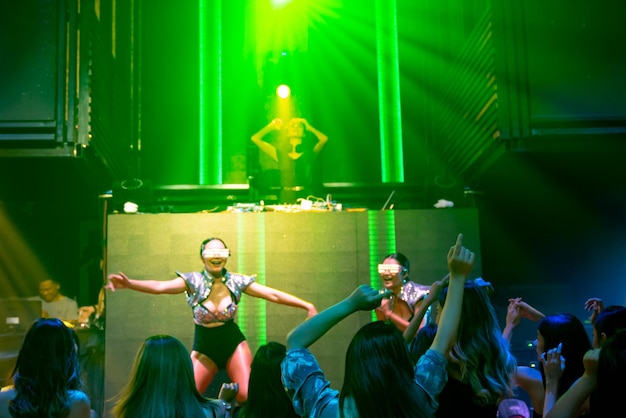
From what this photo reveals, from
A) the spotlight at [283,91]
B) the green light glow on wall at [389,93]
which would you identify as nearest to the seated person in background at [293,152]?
the spotlight at [283,91]

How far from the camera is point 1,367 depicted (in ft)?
23.4

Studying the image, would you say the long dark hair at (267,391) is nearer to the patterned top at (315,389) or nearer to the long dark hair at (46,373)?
the long dark hair at (46,373)

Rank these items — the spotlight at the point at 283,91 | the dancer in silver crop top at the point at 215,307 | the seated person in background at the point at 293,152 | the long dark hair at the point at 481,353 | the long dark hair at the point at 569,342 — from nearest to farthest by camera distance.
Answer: the long dark hair at the point at 481,353
the long dark hair at the point at 569,342
the dancer in silver crop top at the point at 215,307
the seated person in background at the point at 293,152
the spotlight at the point at 283,91

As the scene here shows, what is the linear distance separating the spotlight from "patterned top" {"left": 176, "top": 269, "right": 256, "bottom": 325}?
12.0 feet

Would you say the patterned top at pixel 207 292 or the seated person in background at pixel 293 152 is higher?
the seated person in background at pixel 293 152

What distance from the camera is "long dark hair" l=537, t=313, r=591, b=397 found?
9.82 ft

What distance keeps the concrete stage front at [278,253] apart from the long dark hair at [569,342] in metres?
4.82

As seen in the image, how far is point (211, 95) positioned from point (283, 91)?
261 centimetres

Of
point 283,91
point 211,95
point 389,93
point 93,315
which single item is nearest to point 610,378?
point 93,315

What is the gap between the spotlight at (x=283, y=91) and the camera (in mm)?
9500

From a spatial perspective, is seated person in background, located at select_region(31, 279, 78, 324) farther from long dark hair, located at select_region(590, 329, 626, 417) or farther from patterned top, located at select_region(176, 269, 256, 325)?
long dark hair, located at select_region(590, 329, 626, 417)

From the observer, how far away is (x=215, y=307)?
20.5ft

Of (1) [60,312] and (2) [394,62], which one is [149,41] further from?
(1) [60,312]

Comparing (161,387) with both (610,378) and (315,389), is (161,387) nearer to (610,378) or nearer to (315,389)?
(315,389)
